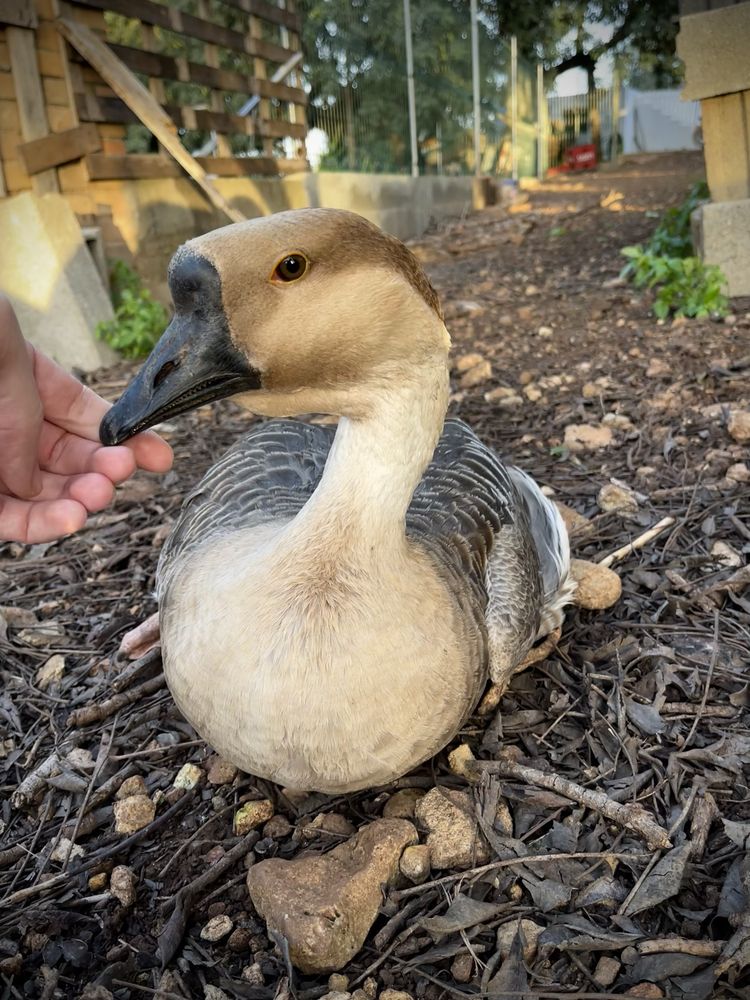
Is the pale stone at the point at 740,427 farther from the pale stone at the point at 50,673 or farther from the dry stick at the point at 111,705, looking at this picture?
the pale stone at the point at 50,673

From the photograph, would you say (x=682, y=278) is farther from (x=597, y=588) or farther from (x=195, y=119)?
(x=195, y=119)

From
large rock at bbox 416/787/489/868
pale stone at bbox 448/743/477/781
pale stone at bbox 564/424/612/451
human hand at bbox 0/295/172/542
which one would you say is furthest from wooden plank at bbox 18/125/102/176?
large rock at bbox 416/787/489/868

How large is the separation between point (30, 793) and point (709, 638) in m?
2.46

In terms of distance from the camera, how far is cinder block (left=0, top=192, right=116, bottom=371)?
23.2 feet

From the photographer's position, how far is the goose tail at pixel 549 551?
126 inches

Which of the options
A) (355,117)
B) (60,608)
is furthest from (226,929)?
(355,117)

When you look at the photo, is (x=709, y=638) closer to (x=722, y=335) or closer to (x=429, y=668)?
(x=429, y=668)

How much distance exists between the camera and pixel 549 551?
11.4ft

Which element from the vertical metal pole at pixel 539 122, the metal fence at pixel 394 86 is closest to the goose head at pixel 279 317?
the metal fence at pixel 394 86

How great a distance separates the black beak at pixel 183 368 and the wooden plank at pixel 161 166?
6.66 m

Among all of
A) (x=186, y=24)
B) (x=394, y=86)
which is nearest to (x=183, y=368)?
(x=186, y=24)

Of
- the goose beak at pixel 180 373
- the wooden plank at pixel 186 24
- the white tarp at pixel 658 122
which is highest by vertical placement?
the white tarp at pixel 658 122

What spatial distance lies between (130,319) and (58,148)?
62.6 inches

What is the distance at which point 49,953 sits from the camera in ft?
6.93
